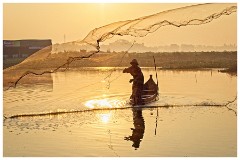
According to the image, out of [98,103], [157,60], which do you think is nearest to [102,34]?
[98,103]

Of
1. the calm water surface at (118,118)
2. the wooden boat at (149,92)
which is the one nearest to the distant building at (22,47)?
the calm water surface at (118,118)

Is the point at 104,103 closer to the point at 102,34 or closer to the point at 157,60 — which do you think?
the point at 157,60

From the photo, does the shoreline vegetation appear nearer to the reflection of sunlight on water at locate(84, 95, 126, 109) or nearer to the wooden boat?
the wooden boat

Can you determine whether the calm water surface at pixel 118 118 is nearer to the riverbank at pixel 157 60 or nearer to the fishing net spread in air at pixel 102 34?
the riverbank at pixel 157 60

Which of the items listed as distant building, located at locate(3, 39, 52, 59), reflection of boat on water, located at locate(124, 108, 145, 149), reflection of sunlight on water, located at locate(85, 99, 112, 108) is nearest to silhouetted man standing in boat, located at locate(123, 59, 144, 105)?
reflection of boat on water, located at locate(124, 108, 145, 149)

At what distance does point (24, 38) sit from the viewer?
611 cm

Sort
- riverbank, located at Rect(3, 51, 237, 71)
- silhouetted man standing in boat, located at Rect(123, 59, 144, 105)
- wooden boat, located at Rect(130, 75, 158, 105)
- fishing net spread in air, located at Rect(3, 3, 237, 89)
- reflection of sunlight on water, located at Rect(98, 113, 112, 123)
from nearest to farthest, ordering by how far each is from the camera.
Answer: fishing net spread in air, located at Rect(3, 3, 237, 89), riverbank, located at Rect(3, 51, 237, 71), reflection of sunlight on water, located at Rect(98, 113, 112, 123), silhouetted man standing in boat, located at Rect(123, 59, 144, 105), wooden boat, located at Rect(130, 75, 158, 105)

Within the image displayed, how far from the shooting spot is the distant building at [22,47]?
5.87 metres

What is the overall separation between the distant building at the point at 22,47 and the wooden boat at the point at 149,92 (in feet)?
5.71

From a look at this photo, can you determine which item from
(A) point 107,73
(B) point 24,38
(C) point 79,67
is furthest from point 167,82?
(B) point 24,38

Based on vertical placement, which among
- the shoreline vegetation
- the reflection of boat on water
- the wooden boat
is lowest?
the reflection of boat on water

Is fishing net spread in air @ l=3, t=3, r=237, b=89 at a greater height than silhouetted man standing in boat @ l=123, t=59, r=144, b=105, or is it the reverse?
fishing net spread in air @ l=3, t=3, r=237, b=89

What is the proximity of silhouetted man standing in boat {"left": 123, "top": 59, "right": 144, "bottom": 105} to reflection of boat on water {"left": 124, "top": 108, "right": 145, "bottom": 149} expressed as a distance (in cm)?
20

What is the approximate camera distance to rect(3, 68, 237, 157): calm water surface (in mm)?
5242
